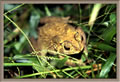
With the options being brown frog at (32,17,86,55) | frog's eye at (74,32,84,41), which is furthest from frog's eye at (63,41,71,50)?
frog's eye at (74,32,84,41)

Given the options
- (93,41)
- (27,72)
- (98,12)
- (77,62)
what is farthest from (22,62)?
(98,12)

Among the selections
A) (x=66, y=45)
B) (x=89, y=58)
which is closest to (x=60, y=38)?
(x=66, y=45)

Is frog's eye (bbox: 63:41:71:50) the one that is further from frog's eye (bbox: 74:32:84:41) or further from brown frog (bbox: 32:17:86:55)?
frog's eye (bbox: 74:32:84:41)

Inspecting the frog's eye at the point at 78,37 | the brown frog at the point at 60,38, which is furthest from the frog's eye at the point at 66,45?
the frog's eye at the point at 78,37

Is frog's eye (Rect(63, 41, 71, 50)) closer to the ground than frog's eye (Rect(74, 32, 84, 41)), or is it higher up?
A: closer to the ground

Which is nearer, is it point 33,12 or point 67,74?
point 67,74

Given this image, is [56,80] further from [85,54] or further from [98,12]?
[98,12]

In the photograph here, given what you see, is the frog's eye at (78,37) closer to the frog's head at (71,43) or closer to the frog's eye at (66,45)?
the frog's head at (71,43)

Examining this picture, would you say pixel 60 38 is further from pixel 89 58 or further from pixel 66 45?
pixel 89 58
